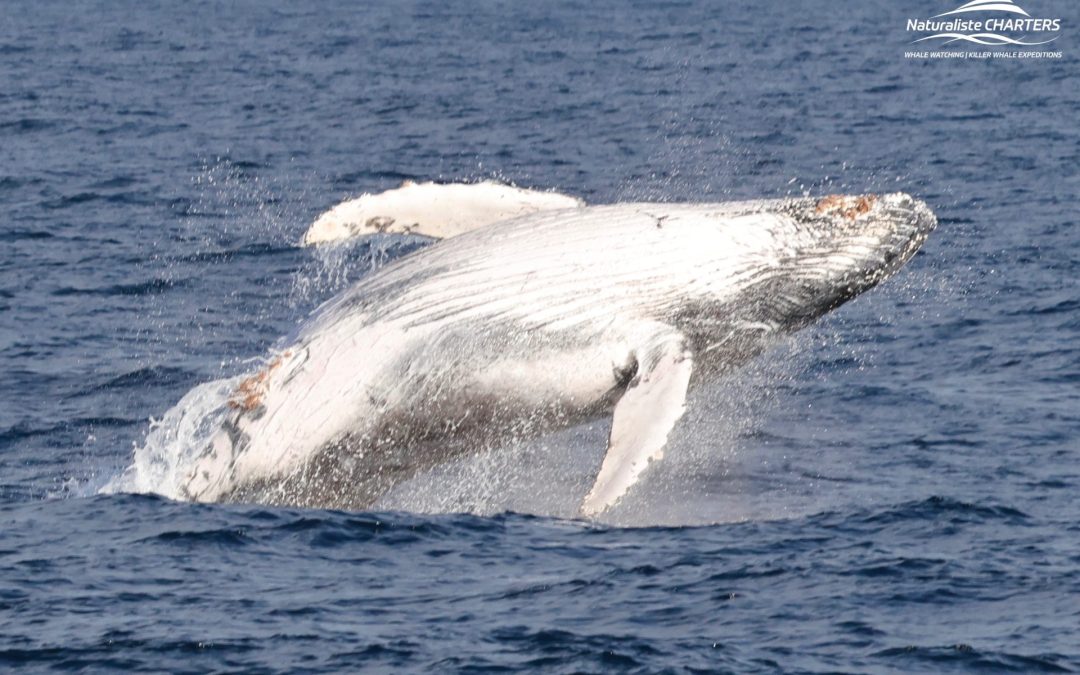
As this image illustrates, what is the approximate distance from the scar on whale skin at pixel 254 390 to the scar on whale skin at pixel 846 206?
6277 millimetres

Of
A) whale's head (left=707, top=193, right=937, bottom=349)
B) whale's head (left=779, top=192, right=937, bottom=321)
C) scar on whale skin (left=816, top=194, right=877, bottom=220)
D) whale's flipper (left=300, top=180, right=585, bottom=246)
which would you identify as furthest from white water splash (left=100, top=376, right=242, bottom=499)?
scar on whale skin (left=816, top=194, right=877, bottom=220)

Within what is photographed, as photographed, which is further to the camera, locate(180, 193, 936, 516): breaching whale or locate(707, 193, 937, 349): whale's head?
locate(707, 193, 937, 349): whale's head

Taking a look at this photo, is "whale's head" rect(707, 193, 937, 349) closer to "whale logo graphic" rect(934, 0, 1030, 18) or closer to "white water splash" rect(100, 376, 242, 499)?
"white water splash" rect(100, 376, 242, 499)

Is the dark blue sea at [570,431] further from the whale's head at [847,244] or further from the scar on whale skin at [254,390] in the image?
the whale's head at [847,244]

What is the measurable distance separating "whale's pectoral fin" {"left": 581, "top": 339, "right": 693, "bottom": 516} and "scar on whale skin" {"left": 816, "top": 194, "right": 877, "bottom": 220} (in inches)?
97.6

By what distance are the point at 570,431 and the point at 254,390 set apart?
922 centimetres

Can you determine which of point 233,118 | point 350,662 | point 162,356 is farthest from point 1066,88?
point 350,662

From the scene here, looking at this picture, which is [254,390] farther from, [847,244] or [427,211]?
[847,244]

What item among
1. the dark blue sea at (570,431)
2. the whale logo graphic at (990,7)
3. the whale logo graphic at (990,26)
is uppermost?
the whale logo graphic at (990,7)

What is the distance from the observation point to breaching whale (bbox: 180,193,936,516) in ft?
65.2

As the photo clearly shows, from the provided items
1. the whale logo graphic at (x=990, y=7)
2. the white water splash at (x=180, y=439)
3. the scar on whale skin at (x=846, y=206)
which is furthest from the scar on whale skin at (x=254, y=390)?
the whale logo graphic at (x=990, y=7)

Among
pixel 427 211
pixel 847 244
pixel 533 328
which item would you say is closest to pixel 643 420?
pixel 533 328

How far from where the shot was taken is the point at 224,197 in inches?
1956

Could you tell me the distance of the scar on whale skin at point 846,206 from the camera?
2072cm
